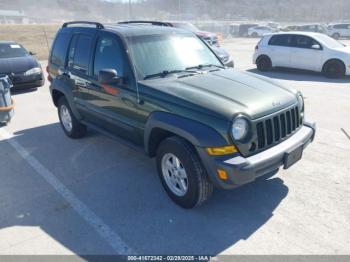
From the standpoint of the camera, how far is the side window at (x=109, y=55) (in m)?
4.33

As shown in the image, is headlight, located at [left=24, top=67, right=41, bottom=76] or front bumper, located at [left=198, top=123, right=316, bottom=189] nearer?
front bumper, located at [left=198, top=123, right=316, bottom=189]

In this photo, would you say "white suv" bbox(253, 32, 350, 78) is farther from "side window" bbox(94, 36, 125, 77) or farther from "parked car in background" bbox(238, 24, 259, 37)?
"parked car in background" bbox(238, 24, 259, 37)

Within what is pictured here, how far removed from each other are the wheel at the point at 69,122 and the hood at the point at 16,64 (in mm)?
4434

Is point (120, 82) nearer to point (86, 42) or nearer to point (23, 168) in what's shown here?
point (86, 42)

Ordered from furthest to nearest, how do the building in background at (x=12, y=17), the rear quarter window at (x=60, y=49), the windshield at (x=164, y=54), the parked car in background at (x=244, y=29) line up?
the building in background at (x=12, y=17) → the parked car in background at (x=244, y=29) → the rear quarter window at (x=60, y=49) → the windshield at (x=164, y=54)

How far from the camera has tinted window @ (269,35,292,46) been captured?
490 inches

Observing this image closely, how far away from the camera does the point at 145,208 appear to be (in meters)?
3.87

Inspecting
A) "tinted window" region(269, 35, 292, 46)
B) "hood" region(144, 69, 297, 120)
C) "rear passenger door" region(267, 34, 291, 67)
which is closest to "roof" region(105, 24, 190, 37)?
"hood" region(144, 69, 297, 120)

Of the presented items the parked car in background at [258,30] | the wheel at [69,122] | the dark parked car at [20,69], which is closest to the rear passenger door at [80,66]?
the wheel at [69,122]

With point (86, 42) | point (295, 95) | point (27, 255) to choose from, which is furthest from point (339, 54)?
point (27, 255)

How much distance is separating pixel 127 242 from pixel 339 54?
1053 centimetres

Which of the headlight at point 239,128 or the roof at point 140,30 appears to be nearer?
the headlight at point 239,128

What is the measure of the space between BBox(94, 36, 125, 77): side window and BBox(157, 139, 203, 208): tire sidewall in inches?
46.5

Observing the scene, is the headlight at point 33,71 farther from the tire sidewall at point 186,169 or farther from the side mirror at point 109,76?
the tire sidewall at point 186,169
